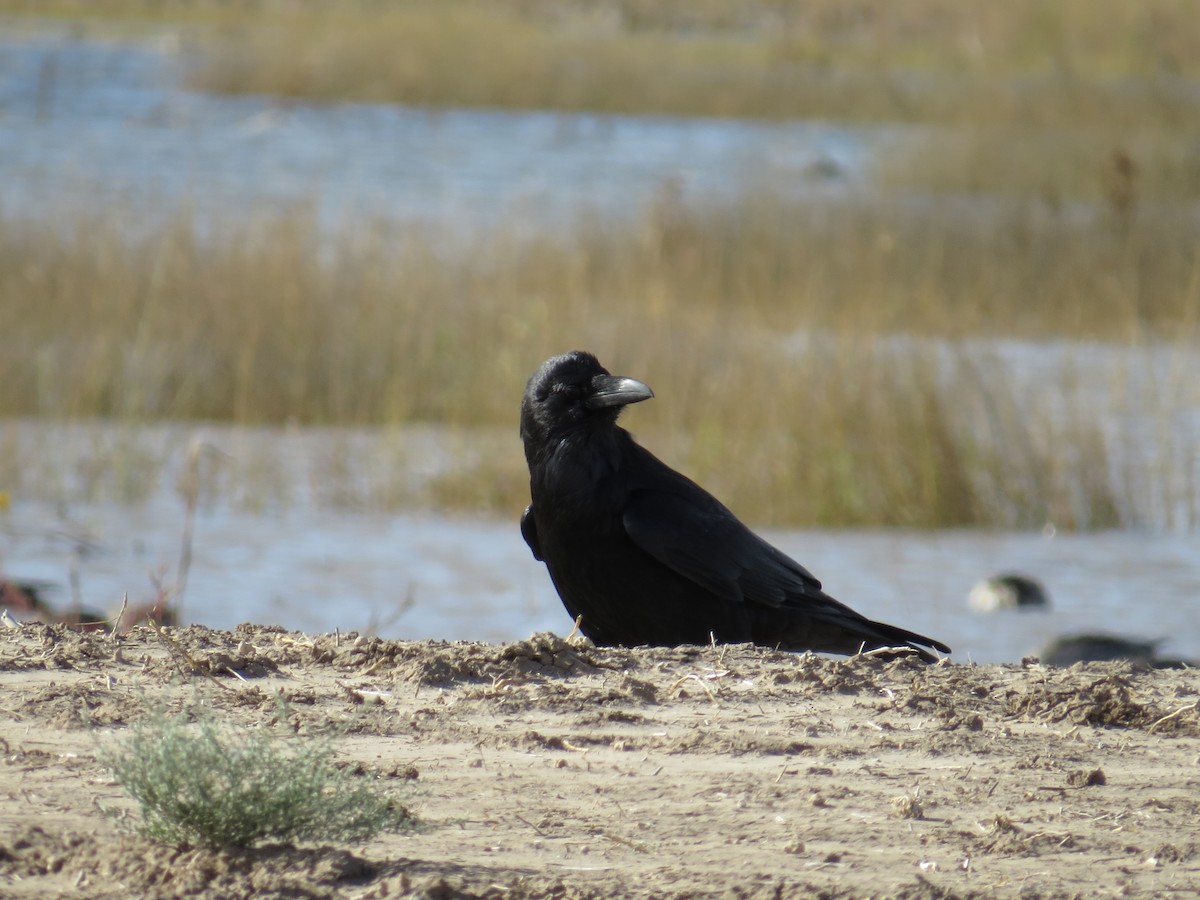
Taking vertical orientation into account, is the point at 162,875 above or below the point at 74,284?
below

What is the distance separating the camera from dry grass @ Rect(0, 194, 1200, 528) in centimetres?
981

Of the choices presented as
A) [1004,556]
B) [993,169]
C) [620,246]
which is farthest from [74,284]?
[993,169]

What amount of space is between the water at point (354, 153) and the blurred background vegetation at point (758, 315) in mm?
1060

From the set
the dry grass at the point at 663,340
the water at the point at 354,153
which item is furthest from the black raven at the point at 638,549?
the water at the point at 354,153

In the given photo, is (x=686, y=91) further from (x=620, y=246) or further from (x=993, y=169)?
(x=620, y=246)

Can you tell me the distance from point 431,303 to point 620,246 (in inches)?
118

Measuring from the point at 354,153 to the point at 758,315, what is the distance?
1246 cm

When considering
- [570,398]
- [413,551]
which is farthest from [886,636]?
[413,551]

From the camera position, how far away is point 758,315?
12.2 metres

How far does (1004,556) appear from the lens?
9781 mm

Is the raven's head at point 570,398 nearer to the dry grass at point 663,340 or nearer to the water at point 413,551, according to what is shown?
the water at point 413,551

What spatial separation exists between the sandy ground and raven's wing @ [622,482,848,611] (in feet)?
2.09

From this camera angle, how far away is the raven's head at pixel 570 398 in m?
5.46

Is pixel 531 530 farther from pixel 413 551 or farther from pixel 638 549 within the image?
pixel 413 551
